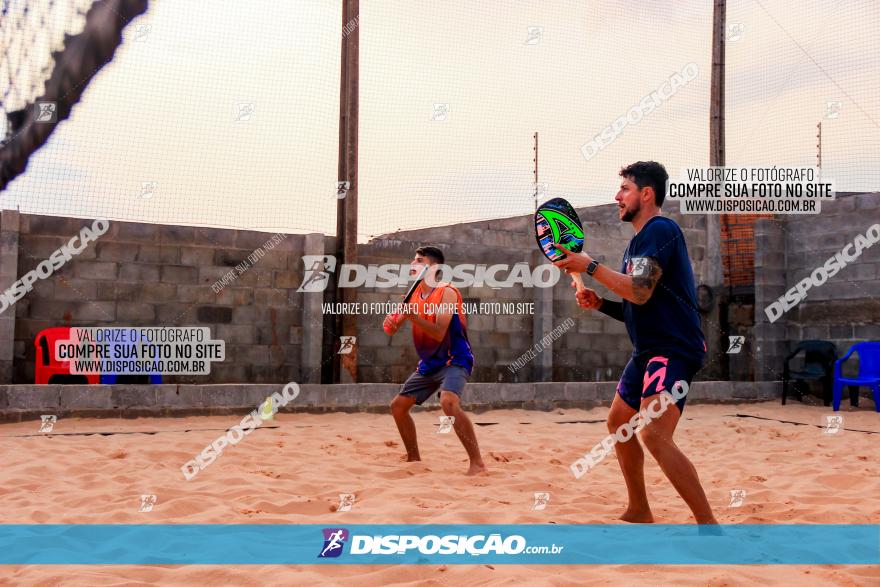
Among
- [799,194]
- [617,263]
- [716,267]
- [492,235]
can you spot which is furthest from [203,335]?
[799,194]

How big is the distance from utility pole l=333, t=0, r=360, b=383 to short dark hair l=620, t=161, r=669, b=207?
601 centimetres

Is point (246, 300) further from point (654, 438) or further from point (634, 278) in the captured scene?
point (654, 438)

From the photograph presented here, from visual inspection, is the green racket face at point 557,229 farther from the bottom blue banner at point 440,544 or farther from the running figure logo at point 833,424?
the running figure logo at point 833,424

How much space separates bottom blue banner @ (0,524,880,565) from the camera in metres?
3.12

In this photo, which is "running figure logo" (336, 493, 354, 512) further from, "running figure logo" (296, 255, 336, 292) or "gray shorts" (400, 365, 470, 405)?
"running figure logo" (296, 255, 336, 292)

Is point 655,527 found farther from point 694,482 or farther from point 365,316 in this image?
point 365,316

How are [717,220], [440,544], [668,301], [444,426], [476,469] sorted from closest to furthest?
[440,544] < [668,301] < [476,469] < [444,426] < [717,220]

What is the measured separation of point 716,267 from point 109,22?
32.3ft

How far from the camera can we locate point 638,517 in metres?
3.88

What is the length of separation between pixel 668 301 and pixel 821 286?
821 cm

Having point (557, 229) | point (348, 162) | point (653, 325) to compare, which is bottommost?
point (653, 325)

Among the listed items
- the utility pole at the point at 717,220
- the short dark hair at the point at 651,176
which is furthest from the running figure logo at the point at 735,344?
the short dark hair at the point at 651,176

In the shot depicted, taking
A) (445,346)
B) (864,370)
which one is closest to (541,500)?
(445,346)

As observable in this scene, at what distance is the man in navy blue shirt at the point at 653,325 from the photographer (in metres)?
3.44
